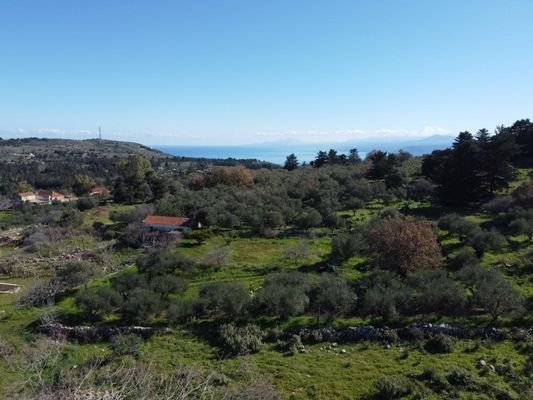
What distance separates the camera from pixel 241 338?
1553cm

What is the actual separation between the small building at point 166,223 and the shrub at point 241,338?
847 inches

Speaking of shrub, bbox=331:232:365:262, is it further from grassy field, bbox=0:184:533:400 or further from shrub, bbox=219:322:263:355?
shrub, bbox=219:322:263:355

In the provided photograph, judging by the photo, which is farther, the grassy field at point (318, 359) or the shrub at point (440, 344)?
the shrub at point (440, 344)

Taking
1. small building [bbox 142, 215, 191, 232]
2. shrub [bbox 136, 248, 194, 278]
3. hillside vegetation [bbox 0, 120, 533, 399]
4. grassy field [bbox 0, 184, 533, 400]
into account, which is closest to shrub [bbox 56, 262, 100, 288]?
hillside vegetation [bbox 0, 120, 533, 399]

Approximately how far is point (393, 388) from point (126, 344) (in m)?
9.27

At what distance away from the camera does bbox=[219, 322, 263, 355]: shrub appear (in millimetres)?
15273

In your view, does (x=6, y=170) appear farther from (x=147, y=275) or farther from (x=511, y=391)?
(x=511, y=391)

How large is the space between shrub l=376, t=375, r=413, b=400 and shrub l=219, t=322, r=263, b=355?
15.2ft

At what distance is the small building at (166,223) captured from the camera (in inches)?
1476

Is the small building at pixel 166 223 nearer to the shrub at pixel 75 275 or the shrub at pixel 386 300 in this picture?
the shrub at pixel 75 275

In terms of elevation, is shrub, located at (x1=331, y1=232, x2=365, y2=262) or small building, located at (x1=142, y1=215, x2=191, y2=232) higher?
shrub, located at (x1=331, y1=232, x2=365, y2=262)

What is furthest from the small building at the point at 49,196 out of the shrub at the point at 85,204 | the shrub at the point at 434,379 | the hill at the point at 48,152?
the shrub at the point at 434,379

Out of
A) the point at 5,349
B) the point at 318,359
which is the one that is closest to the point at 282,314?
the point at 318,359

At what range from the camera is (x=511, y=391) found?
12.2 metres
